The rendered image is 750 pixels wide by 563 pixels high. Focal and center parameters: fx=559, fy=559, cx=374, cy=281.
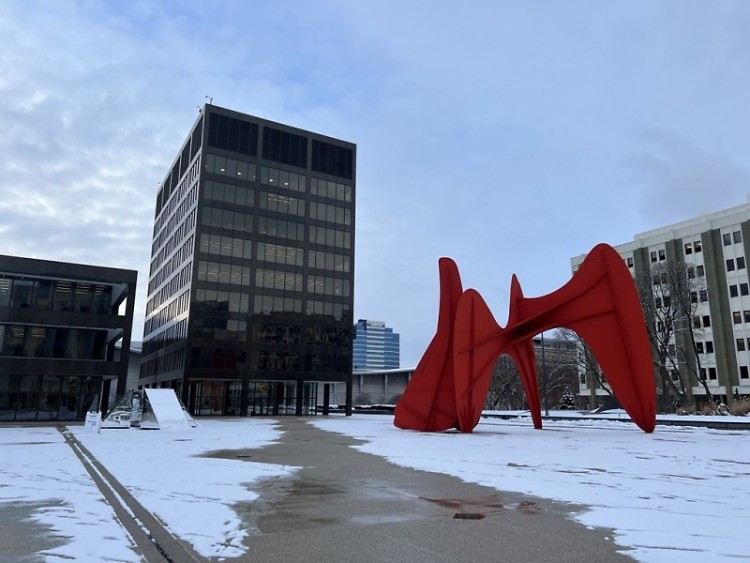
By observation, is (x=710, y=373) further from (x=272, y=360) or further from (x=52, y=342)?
(x=52, y=342)

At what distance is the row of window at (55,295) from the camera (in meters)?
41.5

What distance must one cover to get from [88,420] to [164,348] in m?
43.5

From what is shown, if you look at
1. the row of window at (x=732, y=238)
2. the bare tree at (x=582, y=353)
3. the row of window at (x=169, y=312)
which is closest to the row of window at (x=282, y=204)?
the row of window at (x=169, y=312)

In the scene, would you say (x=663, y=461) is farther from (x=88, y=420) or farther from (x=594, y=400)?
(x=594, y=400)

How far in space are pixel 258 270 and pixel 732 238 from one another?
54.7 metres

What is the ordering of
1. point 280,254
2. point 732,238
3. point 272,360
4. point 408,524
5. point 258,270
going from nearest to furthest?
1. point 408,524
2. point 272,360
3. point 732,238
4. point 258,270
5. point 280,254

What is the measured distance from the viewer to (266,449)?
19281 millimetres


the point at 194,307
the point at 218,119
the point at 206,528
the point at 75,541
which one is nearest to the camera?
the point at 75,541

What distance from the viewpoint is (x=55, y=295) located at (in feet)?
141

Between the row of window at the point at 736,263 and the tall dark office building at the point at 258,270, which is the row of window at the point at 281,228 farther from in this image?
the row of window at the point at 736,263

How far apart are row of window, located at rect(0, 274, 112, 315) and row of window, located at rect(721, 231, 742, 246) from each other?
65645mm

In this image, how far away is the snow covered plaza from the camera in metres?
6.54

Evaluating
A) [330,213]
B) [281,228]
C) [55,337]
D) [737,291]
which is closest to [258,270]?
[281,228]

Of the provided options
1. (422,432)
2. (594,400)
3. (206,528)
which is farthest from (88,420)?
(594,400)
